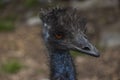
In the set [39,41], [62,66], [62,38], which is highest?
[39,41]

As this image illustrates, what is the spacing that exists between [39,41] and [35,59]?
629 mm

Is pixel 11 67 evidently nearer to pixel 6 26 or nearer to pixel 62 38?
pixel 6 26

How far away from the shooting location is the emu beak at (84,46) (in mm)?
4504

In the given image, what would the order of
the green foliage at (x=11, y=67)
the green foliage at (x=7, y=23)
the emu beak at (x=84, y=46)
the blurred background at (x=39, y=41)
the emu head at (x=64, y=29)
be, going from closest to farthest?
1. the emu beak at (x=84, y=46)
2. the emu head at (x=64, y=29)
3. the blurred background at (x=39, y=41)
4. the green foliage at (x=11, y=67)
5. the green foliage at (x=7, y=23)

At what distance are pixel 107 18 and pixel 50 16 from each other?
170 inches

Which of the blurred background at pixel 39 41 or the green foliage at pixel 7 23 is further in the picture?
the green foliage at pixel 7 23

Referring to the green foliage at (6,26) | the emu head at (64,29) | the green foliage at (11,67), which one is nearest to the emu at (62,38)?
the emu head at (64,29)

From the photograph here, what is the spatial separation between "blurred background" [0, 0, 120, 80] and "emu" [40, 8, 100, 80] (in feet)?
7.15

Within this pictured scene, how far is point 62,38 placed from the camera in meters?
4.78

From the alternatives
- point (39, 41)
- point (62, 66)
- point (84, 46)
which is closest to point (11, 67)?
point (39, 41)

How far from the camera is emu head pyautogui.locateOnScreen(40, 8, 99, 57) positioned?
470 centimetres

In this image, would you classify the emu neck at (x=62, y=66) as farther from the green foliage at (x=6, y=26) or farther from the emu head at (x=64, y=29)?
the green foliage at (x=6, y=26)

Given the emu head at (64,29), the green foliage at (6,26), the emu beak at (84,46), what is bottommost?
the emu beak at (84,46)

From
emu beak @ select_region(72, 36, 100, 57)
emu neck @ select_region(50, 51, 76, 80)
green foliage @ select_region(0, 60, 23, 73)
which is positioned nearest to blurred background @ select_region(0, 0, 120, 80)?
green foliage @ select_region(0, 60, 23, 73)
